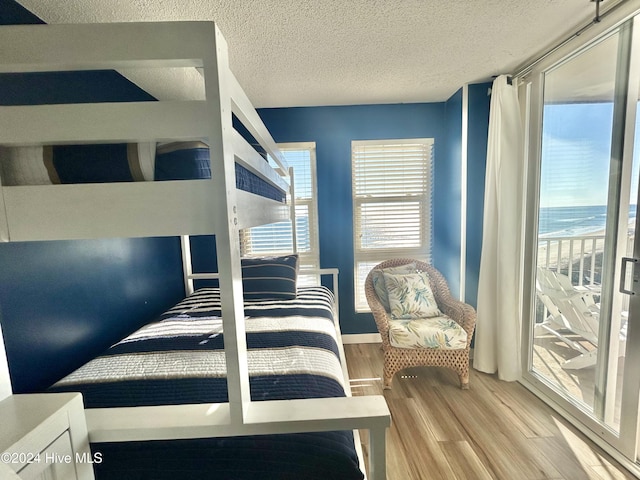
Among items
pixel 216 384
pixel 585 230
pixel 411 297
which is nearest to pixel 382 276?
pixel 411 297

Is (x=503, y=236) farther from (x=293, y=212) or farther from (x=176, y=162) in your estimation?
(x=176, y=162)

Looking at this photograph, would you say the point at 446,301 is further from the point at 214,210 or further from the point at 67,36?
the point at 67,36

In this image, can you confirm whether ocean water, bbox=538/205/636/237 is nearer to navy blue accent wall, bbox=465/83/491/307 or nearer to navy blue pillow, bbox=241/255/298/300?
navy blue accent wall, bbox=465/83/491/307

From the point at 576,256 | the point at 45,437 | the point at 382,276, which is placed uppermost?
the point at 576,256

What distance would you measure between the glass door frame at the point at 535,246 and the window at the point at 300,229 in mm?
1778

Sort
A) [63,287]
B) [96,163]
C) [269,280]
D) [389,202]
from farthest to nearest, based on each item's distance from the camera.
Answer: [389,202], [269,280], [63,287], [96,163]

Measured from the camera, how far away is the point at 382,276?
262cm

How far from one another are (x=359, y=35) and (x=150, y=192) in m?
1.57

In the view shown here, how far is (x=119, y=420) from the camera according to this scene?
0.72 m

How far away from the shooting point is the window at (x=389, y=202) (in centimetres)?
288

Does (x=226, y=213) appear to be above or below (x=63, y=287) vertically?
above

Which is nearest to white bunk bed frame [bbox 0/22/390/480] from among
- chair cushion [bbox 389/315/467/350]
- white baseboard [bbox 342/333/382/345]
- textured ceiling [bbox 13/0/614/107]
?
textured ceiling [bbox 13/0/614/107]

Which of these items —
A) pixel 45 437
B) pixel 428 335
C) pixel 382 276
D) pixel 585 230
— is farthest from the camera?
pixel 382 276

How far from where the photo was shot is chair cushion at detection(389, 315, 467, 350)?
2061 mm
